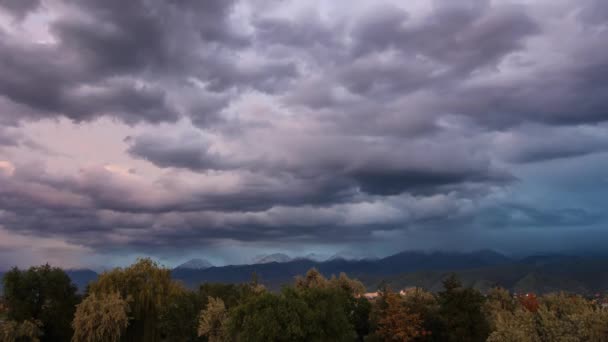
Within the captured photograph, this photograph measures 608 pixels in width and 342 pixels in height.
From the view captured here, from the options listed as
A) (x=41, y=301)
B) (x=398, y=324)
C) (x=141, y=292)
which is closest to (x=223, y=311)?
(x=141, y=292)

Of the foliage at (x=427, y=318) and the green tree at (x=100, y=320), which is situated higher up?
the green tree at (x=100, y=320)

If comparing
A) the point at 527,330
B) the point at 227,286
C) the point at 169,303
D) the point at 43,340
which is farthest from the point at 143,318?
the point at 527,330

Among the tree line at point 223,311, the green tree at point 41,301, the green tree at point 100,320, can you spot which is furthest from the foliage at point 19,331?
the green tree at point 100,320

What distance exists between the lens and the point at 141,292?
84.9 m

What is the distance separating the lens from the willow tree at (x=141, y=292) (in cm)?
8356

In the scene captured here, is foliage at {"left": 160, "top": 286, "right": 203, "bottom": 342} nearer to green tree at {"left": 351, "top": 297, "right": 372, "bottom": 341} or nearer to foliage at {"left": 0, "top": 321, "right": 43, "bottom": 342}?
foliage at {"left": 0, "top": 321, "right": 43, "bottom": 342}

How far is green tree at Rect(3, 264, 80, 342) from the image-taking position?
89.2 metres

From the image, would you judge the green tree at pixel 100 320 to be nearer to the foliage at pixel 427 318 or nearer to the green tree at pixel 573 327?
the foliage at pixel 427 318

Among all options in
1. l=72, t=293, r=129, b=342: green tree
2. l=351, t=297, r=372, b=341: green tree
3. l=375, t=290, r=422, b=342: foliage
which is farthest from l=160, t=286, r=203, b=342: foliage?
l=375, t=290, r=422, b=342: foliage

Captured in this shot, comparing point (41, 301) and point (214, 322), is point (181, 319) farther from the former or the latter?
point (41, 301)

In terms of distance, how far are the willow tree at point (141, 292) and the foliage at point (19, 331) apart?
958 centimetres

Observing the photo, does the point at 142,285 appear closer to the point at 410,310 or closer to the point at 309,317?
the point at 309,317

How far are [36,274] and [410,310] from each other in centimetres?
6273

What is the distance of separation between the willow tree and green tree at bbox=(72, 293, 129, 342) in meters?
2.75
